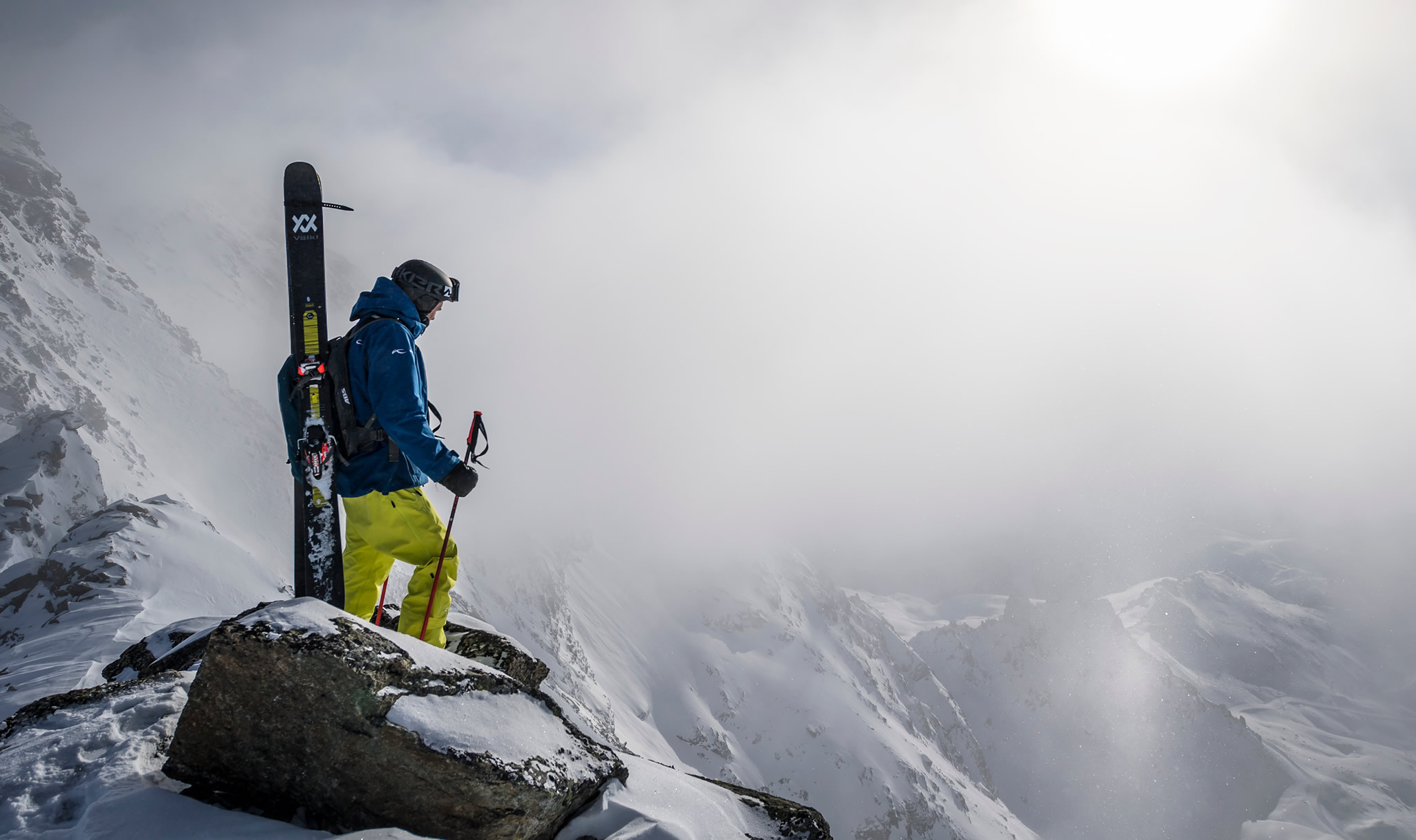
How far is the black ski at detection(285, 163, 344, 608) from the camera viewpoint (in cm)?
553

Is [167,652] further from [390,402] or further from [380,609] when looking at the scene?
[390,402]

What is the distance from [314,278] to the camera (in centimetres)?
667

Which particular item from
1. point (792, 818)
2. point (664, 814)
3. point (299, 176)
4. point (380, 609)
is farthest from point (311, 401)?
point (792, 818)

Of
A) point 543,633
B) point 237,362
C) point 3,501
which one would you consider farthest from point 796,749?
point 3,501

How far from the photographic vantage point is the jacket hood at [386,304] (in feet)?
17.8

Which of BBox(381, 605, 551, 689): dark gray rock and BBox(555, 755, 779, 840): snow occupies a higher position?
BBox(381, 605, 551, 689): dark gray rock

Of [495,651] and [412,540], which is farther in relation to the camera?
[495,651]

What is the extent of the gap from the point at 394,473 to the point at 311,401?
1009 millimetres

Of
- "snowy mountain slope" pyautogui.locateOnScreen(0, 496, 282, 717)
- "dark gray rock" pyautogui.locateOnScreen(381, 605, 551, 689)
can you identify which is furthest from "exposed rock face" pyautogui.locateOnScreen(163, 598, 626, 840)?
"snowy mountain slope" pyautogui.locateOnScreen(0, 496, 282, 717)

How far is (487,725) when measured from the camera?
389 centimetres

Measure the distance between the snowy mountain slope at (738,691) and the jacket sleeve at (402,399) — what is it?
9947cm

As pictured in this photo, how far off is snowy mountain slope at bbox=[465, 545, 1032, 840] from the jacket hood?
99.3 metres

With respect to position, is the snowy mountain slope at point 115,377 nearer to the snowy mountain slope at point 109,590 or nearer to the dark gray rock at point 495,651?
the snowy mountain slope at point 109,590

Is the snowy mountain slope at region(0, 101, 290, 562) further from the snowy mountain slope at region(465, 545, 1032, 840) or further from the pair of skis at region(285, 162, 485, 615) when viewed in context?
the pair of skis at region(285, 162, 485, 615)
